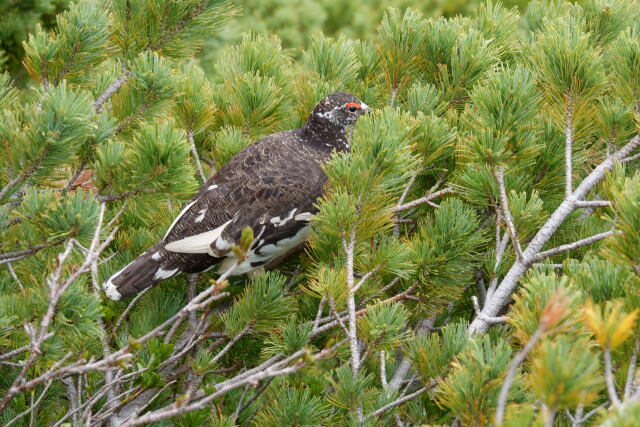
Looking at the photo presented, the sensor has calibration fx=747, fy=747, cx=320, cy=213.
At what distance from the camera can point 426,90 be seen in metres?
2.51

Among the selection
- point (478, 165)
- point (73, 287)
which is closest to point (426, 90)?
point (478, 165)

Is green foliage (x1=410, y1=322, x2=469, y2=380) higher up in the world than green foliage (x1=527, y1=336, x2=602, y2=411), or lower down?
lower down

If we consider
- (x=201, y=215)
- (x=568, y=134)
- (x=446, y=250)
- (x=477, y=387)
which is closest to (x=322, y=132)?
(x=201, y=215)

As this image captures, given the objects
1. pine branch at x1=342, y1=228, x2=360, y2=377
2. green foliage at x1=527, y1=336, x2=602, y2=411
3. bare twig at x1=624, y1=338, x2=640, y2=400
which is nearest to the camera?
green foliage at x1=527, y1=336, x2=602, y2=411

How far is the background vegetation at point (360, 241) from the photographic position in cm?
160

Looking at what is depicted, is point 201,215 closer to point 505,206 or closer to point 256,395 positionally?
point 256,395

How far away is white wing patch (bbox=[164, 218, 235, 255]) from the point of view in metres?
2.54

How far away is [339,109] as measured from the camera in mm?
2836

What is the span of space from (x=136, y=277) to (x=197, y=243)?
262mm

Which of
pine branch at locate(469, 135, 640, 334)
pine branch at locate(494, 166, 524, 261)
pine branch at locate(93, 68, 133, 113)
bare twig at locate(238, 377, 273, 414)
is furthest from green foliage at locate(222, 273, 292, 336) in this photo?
pine branch at locate(93, 68, 133, 113)

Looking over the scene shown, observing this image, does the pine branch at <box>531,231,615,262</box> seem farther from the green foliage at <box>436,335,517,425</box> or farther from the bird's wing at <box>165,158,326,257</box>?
the bird's wing at <box>165,158,326,257</box>

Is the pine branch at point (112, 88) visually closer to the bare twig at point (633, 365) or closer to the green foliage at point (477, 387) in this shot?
the green foliage at point (477, 387)

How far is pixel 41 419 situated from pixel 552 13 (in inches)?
98.7

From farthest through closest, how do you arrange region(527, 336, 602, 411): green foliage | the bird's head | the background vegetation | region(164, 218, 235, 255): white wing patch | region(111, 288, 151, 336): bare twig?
the bird's head, region(164, 218, 235, 255): white wing patch, region(111, 288, 151, 336): bare twig, the background vegetation, region(527, 336, 602, 411): green foliage
